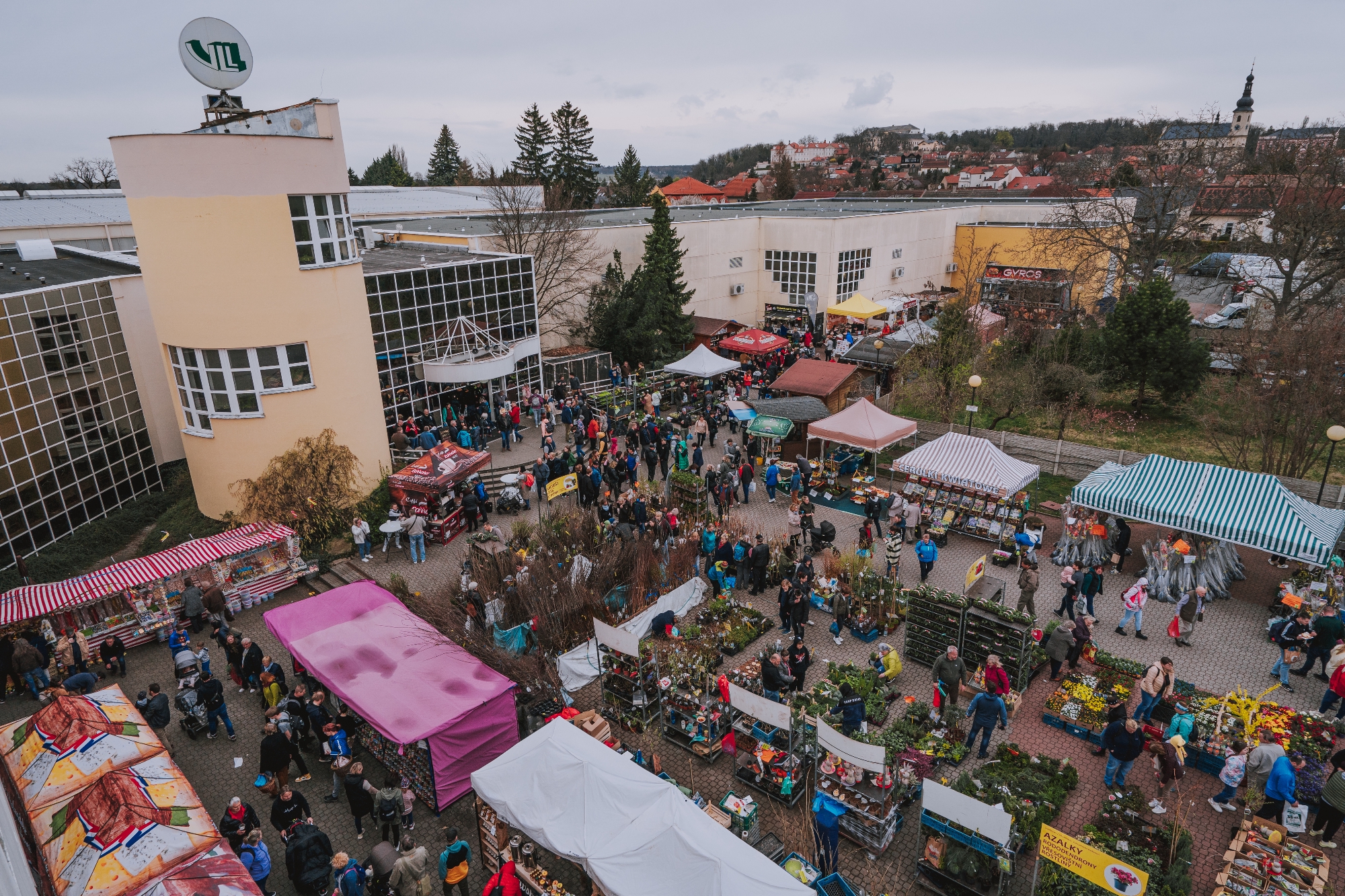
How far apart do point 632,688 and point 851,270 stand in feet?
91.4

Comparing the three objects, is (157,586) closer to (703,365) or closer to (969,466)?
(703,365)

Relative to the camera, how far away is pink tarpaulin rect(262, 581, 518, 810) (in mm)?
9055

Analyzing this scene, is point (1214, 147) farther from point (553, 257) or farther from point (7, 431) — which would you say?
point (7, 431)

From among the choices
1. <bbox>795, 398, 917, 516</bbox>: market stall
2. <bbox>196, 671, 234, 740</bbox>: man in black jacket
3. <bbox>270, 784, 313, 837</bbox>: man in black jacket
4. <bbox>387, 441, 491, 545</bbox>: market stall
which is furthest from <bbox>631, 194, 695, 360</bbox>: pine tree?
<bbox>270, 784, 313, 837</bbox>: man in black jacket

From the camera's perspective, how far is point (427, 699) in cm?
929

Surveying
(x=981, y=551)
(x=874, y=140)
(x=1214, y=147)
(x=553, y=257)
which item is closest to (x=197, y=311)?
(x=553, y=257)

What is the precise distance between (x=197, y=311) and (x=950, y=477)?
16.4 m

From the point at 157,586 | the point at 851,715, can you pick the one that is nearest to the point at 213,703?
the point at 157,586

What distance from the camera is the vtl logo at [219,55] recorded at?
15344 millimetres

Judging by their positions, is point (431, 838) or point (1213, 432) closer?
point (431, 838)

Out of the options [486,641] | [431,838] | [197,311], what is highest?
[197,311]

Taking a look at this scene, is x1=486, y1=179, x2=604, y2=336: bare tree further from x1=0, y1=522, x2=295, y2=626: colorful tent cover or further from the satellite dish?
x1=0, y1=522, x2=295, y2=626: colorful tent cover

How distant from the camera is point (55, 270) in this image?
18.4 meters

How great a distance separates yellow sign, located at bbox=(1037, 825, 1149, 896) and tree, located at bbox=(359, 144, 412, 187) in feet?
244
